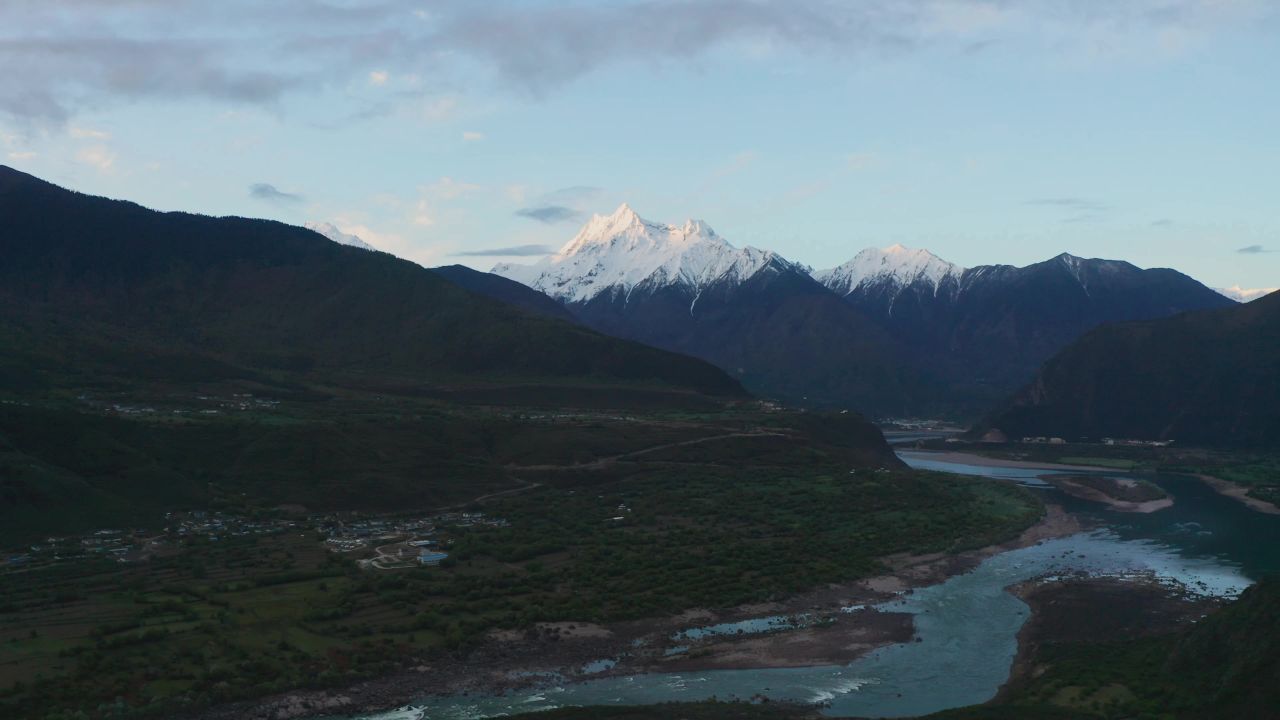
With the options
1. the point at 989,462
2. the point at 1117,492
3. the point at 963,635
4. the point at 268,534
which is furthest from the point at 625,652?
the point at 989,462

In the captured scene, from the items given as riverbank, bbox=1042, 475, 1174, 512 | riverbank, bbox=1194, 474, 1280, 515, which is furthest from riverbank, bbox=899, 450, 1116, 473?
riverbank, bbox=1194, 474, 1280, 515

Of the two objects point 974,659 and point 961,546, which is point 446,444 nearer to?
point 961,546

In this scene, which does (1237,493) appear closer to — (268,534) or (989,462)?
(989,462)

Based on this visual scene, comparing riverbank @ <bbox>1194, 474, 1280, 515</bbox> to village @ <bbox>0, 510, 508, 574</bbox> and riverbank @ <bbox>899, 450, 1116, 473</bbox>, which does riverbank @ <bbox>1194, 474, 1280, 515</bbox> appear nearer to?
riverbank @ <bbox>899, 450, 1116, 473</bbox>

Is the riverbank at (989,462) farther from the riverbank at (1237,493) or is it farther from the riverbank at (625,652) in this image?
the riverbank at (625,652)

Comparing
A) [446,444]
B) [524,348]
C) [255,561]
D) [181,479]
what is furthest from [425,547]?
[524,348]
